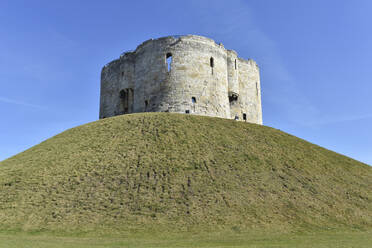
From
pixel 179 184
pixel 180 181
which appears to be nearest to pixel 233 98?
pixel 180 181

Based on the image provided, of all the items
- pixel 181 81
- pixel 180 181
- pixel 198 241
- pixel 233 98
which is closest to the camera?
pixel 198 241

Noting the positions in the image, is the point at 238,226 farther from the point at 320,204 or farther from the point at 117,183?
the point at 117,183

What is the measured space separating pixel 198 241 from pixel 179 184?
19.5 feet

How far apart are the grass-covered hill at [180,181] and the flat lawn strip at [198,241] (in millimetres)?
1103

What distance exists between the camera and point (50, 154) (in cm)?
2556

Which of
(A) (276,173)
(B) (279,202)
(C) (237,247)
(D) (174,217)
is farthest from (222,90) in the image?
(C) (237,247)

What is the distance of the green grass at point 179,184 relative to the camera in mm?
17000

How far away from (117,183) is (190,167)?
194 inches

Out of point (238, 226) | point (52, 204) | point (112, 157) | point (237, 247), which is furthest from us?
point (112, 157)

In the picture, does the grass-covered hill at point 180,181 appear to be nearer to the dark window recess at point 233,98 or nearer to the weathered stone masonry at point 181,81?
the weathered stone masonry at point 181,81

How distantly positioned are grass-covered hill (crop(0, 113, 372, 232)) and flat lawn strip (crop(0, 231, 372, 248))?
110 centimetres

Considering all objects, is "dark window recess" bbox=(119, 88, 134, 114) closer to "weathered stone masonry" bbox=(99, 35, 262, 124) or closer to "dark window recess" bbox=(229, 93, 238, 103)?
"weathered stone masonry" bbox=(99, 35, 262, 124)

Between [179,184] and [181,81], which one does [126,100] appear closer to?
[181,81]

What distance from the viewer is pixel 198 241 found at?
14.5m
